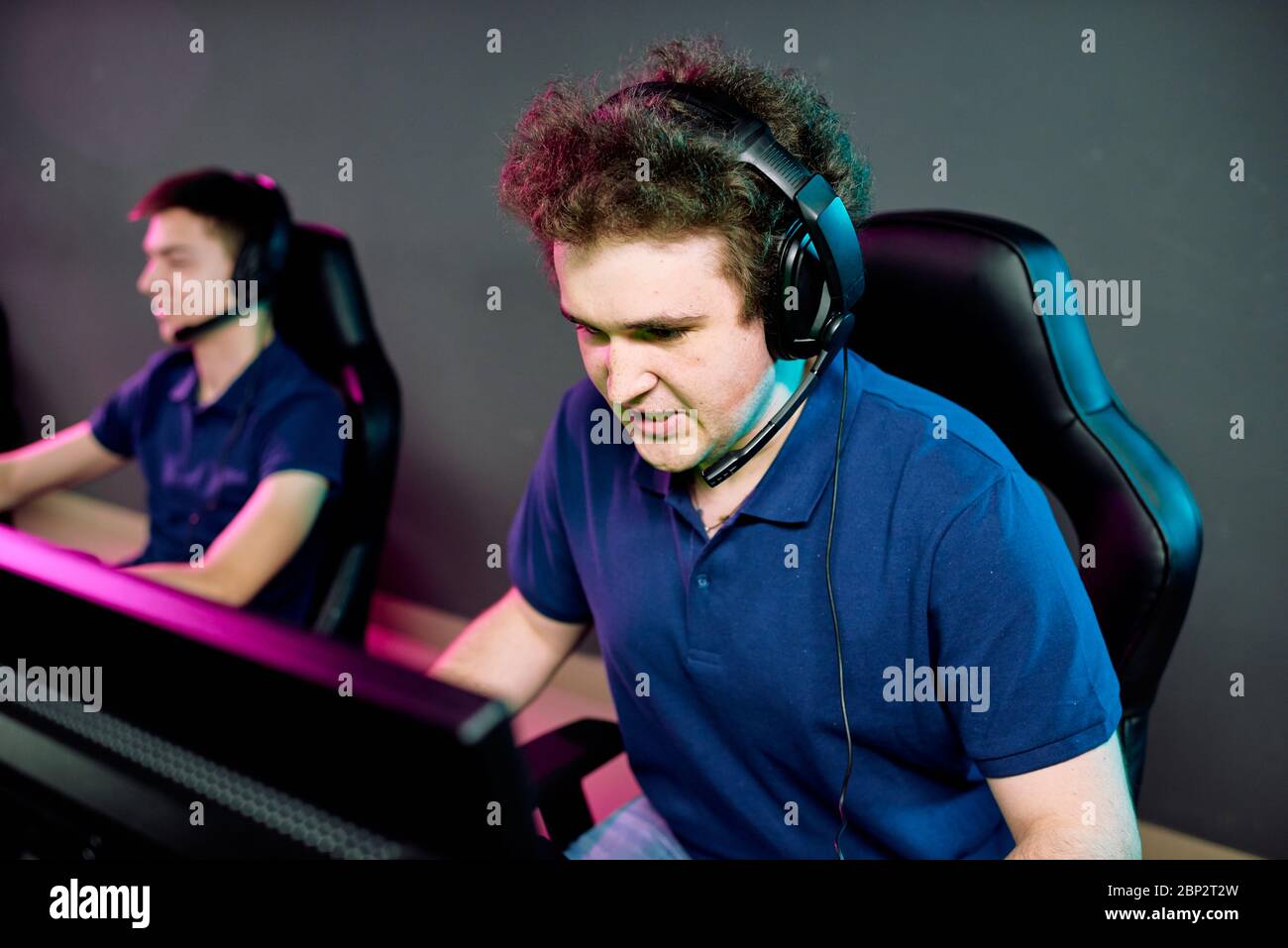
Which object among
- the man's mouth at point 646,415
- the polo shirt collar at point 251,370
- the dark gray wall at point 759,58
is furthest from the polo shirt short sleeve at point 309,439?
the man's mouth at point 646,415

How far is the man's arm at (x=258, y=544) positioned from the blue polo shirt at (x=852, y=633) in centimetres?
60

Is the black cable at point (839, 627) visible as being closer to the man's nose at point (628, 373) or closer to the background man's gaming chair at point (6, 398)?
the man's nose at point (628, 373)

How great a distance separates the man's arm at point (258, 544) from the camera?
1429 millimetres

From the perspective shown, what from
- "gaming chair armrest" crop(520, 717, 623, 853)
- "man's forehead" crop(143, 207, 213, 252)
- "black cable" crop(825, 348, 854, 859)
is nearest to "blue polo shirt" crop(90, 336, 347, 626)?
"man's forehead" crop(143, 207, 213, 252)

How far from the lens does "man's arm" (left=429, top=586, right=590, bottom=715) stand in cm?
106

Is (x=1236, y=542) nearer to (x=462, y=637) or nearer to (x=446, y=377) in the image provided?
(x=462, y=637)

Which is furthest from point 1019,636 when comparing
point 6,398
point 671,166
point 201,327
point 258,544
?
point 6,398

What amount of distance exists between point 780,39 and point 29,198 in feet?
8.51

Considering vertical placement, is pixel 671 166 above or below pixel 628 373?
above

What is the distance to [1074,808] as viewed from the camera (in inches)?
29.4

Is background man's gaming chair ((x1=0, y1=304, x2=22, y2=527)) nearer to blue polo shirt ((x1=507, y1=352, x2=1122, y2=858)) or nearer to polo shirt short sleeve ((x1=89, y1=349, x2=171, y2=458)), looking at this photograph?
polo shirt short sleeve ((x1=89, y1=349, x2=171, y2=458))

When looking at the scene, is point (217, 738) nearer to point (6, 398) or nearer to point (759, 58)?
point (759, 58)

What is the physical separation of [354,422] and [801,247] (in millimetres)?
860
